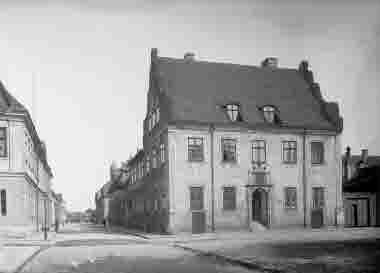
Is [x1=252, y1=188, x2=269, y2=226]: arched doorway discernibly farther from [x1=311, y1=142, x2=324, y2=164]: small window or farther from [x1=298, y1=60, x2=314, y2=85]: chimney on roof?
[x1=298, y1=60, x2=314, y2=85]: chimney on roof

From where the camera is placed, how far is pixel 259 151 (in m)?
33.5

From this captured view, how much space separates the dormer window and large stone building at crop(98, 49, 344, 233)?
74mm

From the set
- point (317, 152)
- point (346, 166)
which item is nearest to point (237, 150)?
point (317, 152)

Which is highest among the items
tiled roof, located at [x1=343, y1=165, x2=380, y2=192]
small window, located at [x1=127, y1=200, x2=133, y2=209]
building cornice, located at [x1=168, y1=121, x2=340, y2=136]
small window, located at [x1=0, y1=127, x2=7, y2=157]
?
building cornice, located at [x1=168, y1=121, x2=340, y2=136]

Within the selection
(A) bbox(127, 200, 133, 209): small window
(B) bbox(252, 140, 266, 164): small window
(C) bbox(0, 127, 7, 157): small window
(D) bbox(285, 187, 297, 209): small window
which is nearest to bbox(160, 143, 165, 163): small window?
(B) bbox(252, 140, 266, 164): small window

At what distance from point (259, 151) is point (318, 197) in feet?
18.6

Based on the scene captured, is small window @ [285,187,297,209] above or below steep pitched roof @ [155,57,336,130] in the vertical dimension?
below

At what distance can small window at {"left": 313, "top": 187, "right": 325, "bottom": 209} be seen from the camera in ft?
112

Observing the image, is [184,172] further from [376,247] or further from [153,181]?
[376,247]

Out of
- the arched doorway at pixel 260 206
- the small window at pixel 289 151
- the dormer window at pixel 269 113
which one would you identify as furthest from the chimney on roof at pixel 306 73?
the arched doorway at pixel 260 206

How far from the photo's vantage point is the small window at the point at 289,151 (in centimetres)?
3406

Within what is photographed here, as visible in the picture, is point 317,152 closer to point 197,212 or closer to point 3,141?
point 197,212

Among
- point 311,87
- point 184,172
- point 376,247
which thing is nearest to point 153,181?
point 184,172

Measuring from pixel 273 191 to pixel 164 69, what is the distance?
39.3 feet
